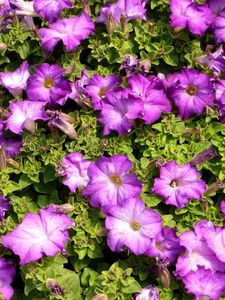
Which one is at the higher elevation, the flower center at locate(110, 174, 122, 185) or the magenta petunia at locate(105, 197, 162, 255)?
the flower center at locate(110, 174, 122, 185)

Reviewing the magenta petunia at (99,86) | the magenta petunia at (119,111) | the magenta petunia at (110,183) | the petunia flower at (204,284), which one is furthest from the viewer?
the magenta petunia at (99,86)

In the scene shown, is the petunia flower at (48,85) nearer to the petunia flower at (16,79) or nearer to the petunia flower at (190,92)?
the petunia flower at (16,79)


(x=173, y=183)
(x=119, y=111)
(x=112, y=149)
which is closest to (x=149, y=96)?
(x=119, y=111)

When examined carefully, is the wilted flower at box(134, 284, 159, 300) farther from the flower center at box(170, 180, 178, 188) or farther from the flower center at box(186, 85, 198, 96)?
the flower center at box(186, 85, 198, 96)

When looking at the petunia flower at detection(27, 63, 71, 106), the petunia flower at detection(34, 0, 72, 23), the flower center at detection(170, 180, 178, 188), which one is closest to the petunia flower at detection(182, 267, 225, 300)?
the flower center at detection(170, 180, 178, 188)

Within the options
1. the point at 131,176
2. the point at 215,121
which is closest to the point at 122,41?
the point at 215,121

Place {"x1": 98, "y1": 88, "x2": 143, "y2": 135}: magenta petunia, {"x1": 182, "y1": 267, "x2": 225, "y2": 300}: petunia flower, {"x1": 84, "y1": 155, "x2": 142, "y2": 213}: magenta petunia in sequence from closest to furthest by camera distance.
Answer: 1. {"x1": 182, "y1": 267, "x2": 225, "y2": 300}: petunia flower
2. {"x1": 84, "y1": 155, "x2": 142, "y2": 213}: magenta petunia
3. {"x1": 98, "y1": 88, "x2": 143, "y2": 135}: magenta petunia

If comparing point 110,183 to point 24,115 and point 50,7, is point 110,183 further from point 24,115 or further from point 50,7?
point 50,7

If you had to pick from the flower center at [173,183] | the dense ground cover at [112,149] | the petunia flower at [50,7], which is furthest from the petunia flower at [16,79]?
the flower center at [173,183]
